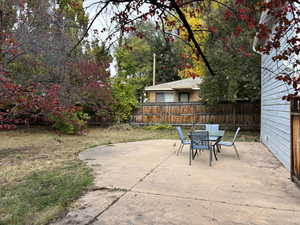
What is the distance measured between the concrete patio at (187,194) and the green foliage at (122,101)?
749cm

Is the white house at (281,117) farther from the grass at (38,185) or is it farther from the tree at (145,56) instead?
the grass at (38,185)

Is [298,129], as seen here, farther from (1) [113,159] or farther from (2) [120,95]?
(2) [120,95]

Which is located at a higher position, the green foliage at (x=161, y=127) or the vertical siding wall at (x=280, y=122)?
the vertical siding wall at (x=280, y=122)

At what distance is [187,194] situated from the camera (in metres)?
2.98

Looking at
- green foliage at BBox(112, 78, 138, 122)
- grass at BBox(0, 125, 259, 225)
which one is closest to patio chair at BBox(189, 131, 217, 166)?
grass at BBox(0, 125, 259, 225)

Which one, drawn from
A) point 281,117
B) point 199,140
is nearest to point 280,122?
point 281,117

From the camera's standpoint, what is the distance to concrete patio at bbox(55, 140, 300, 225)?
2.33m

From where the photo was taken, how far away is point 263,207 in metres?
2.61

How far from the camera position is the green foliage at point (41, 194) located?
2385mm

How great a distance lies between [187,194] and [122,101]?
972cm

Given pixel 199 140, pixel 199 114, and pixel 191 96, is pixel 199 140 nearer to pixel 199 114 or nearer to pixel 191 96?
pixel 199 114

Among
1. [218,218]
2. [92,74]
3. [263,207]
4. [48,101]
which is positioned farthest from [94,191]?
[92,74]

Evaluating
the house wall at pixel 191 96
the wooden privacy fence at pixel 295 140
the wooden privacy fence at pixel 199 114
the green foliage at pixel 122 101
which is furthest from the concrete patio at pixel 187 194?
the house wall at pixel 191 96

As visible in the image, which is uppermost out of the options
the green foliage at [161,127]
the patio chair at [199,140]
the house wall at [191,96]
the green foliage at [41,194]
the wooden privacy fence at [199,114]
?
the house wall at [191,96]
